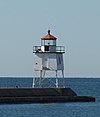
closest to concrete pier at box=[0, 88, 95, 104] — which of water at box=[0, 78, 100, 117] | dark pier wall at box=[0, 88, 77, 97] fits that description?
dark pier wall at box=[0, 88, 77, 97]

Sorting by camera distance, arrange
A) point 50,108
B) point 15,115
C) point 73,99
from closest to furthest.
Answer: point 15,115 → point 50,108 → point 73,99

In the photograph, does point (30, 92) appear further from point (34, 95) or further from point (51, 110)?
point (51, 110)

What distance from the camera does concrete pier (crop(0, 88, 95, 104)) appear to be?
78.3 m

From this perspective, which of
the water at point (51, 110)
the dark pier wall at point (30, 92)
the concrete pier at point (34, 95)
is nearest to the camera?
the water at point (51, 110)

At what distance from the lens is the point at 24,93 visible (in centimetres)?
7931

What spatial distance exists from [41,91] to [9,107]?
466cm

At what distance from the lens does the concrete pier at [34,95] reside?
78312 millimetres

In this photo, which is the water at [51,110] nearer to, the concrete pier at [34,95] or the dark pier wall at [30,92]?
the concrete pier at [34,95]

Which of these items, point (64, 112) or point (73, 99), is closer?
point (64, 112)

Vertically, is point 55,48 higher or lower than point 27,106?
higher

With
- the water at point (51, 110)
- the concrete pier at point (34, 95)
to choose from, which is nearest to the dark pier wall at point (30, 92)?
the concrete pier at point (34, 95)

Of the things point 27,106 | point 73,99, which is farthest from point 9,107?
point 73,99

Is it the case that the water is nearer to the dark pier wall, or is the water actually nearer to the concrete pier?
the concrete pier

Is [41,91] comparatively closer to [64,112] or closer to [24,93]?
[24,93]
